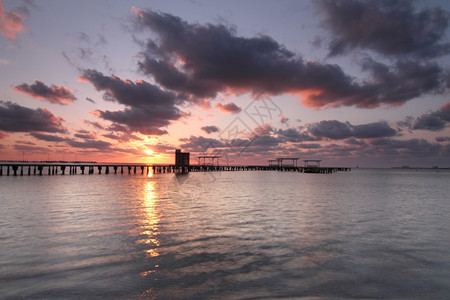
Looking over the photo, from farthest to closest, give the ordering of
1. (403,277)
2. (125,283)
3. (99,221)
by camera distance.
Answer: (99,221) → (403,277) → (125,283)

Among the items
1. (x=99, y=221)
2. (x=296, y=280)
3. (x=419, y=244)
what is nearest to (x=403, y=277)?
(x=296, y=280)

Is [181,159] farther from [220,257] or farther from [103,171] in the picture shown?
[220,257]

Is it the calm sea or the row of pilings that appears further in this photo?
the row of pilings

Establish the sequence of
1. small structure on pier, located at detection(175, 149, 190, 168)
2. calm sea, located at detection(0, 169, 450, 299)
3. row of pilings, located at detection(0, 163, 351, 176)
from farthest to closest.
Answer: small structure on pier, located at detection(175, 149, 190, 168) < row of pilings, located at detection(0, 163, 351, 176) < calm sea, located at detection(0, 169, 450, 299)

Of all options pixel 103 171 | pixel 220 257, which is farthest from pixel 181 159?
pixel 220 257

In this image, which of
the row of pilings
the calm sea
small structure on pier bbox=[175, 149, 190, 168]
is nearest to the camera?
the calm sea

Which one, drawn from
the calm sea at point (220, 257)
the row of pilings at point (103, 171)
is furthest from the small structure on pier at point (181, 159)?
the calm sea at point (220, 257)

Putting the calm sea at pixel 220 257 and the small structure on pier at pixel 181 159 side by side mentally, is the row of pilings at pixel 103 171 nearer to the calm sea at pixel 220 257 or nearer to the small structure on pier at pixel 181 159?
the small structure on pier at pixel 181 159

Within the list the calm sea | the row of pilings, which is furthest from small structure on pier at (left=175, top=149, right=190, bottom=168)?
the calm sea

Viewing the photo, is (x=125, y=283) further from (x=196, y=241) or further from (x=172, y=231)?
(x=172, y=231)

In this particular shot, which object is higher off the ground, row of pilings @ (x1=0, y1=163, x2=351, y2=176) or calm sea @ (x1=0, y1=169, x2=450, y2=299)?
row of pilings @ (x1=0, y1=163, x2=351, y2=176)

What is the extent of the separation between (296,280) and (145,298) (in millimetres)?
3685

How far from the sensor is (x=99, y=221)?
49.5 ft

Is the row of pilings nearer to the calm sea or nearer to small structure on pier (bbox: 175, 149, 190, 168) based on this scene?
small structure on pier (bbox: 175, 149, 190, 168)
